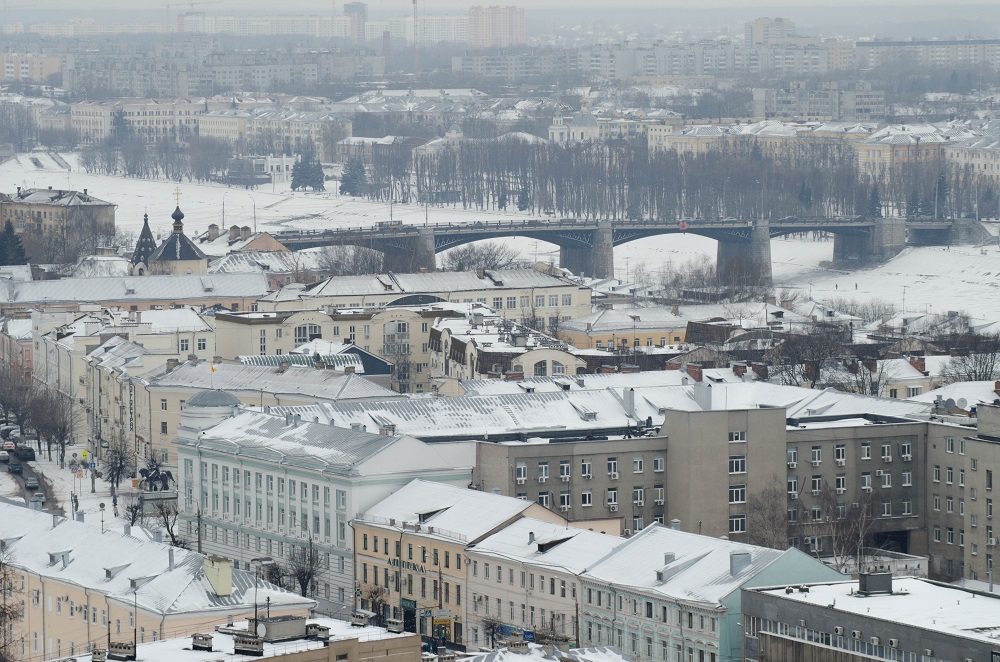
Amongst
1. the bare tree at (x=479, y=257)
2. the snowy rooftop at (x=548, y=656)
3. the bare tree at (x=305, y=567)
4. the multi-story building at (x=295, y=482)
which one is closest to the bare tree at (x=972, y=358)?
the multi-story building at (x=295, y=482)

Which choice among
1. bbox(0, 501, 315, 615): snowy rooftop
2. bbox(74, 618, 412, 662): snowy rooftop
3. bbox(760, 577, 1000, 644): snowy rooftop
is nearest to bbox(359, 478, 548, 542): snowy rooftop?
bbox(0, 501, 315, 615): snowy rooftop

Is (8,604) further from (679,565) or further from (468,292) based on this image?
(468,292)

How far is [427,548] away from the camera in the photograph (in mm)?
47094

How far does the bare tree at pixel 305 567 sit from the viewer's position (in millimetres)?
48531

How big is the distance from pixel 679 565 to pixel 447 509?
278 inches

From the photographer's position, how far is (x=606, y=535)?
44906 millimetres

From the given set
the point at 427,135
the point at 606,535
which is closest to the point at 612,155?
the point at 427,135

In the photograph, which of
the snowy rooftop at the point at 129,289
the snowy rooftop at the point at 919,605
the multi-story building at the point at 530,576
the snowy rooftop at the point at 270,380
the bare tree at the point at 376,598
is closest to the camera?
the snowy rooftop at the point at 919,605

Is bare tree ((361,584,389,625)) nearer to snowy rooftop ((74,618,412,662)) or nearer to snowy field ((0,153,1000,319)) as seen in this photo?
snowy rooftop ((74,618,412,662))

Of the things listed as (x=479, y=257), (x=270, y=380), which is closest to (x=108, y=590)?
(x=270, y=380)

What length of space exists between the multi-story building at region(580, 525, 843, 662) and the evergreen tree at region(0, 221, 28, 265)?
58634mm

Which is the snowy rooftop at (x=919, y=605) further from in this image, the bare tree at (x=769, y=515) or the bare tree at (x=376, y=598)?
the bare tree at (x=769, y=515)

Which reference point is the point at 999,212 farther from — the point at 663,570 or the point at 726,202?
the point at 663,570

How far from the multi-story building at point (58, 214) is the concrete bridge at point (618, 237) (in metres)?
8.81
